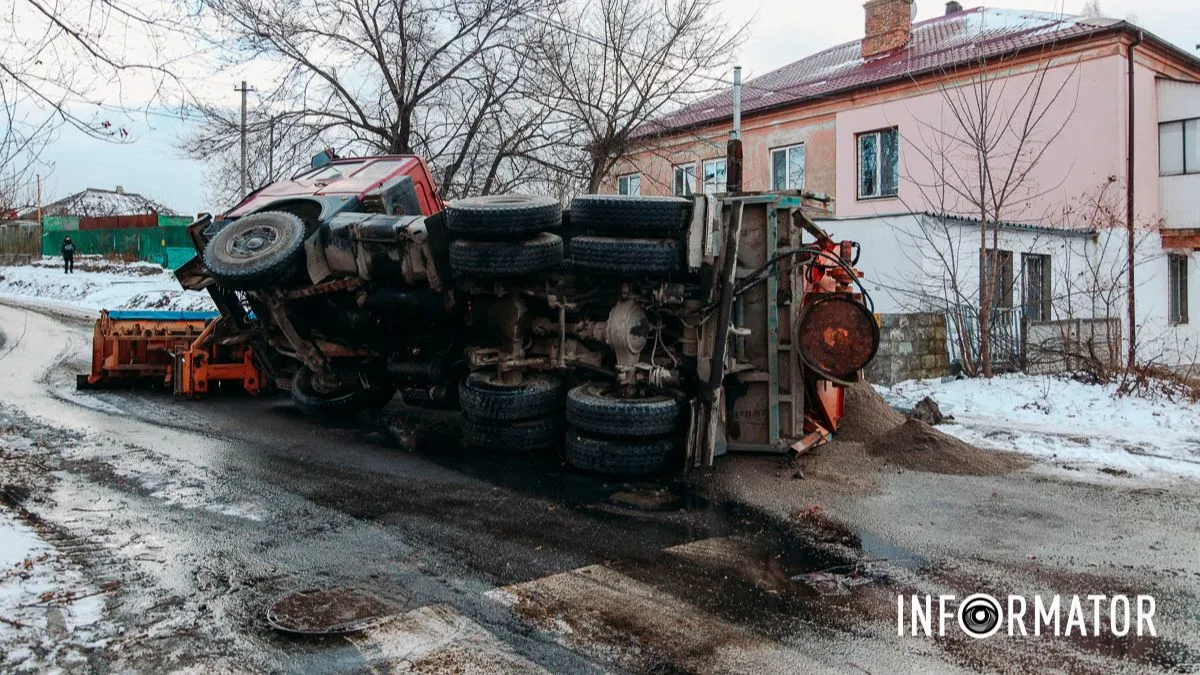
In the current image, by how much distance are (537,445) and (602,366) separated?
0.83m

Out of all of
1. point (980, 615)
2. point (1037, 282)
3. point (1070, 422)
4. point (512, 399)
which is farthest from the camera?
point (1037, 282)

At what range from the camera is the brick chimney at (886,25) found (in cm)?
2358

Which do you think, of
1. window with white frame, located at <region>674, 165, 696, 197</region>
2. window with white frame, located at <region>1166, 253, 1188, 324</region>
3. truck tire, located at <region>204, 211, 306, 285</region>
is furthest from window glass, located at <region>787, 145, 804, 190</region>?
truck tire, located at <region>204, 211, 306, 285</region>

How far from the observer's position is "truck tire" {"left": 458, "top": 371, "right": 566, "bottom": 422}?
699cm

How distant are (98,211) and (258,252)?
57.1m

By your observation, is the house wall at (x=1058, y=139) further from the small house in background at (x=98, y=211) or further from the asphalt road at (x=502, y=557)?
the small house in background at (x=98, y=211)

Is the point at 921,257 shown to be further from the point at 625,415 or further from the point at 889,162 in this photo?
the point at 625,415

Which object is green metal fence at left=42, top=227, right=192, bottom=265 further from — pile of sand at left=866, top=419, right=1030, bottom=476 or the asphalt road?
pile of sand at left=866, top=419, right=1030, bottom=476

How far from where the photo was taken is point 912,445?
7.53 meters

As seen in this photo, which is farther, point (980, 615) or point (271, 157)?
point (271, 157)

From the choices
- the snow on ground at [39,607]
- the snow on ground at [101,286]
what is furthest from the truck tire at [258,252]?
the snow on ground at [101,286]

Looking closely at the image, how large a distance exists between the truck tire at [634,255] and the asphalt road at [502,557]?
1575mm

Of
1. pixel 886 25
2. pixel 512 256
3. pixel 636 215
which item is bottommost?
pixel 512 256

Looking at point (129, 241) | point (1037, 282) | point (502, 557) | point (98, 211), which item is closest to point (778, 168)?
point (1037, 282)
